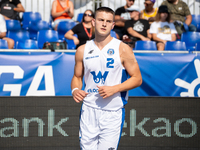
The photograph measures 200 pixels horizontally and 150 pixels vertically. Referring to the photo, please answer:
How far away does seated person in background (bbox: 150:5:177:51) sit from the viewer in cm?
817

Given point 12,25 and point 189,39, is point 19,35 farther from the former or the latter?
point 189,39

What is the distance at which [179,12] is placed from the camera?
9.31 m

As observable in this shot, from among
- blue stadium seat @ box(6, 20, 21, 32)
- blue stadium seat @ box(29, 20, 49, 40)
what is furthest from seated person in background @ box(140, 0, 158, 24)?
blue stadium seat @ box(6, 20, 21, 32)

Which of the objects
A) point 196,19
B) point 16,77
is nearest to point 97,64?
point 16,77

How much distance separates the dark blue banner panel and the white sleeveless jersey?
4.40 feet

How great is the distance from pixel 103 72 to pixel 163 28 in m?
5.66

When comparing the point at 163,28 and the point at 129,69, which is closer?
the point at 129,69

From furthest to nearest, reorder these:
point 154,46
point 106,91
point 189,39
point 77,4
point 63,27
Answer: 1. point 77,4
2. point 63,27
3. point 189,39
4. point 154,46
5. point 106,91

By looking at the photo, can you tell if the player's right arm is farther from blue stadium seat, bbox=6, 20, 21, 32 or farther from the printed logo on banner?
blue stadium seat, bbox=6, 20, 21, 32

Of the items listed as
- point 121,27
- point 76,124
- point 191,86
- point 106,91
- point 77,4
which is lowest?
point 76,124

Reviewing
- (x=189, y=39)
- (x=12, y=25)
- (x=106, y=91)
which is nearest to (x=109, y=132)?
(x=106, y=91)

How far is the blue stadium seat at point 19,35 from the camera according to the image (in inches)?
336

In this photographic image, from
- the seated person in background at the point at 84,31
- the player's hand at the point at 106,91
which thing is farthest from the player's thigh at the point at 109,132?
the seated person in background at the point at 84,31

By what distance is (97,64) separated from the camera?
3.02 metres
